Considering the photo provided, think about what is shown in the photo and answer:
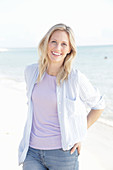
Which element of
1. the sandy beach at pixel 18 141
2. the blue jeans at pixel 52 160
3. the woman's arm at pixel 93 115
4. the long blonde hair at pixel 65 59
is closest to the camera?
the blue jeans at pixel 52 160

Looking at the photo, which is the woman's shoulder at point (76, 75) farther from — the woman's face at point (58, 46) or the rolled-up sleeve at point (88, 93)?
the woman's face at point (58, 46)

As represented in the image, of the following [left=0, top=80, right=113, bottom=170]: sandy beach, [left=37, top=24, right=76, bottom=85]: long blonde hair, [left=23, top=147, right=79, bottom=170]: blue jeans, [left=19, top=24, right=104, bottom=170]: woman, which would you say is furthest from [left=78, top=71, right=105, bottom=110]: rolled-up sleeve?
[left=0, top=80, right=113, bottom=170]: sandy beach

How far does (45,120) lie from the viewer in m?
2.02

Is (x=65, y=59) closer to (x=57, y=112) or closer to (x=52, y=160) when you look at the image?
(x=57, y=112)

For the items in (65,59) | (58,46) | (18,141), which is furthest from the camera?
(18,141)

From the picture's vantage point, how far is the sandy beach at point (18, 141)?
359 cm

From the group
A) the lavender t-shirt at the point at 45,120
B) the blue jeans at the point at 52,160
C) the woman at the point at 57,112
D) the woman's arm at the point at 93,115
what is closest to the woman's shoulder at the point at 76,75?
the woman at the point at 57,112

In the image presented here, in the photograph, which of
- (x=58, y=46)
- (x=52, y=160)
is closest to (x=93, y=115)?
(x=52, y=160)

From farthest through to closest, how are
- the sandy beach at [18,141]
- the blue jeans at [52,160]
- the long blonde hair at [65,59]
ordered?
the sandy beach at [18,141]
the long blonde hair at [65,59]
the blue jeans at [52,160]

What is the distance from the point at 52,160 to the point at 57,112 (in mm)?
418

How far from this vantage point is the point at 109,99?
812 cm

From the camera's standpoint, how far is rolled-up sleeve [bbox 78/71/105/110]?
2025 mm

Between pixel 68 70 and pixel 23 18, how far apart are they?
222 feet

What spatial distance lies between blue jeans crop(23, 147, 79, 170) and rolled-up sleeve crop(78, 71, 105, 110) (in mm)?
502
